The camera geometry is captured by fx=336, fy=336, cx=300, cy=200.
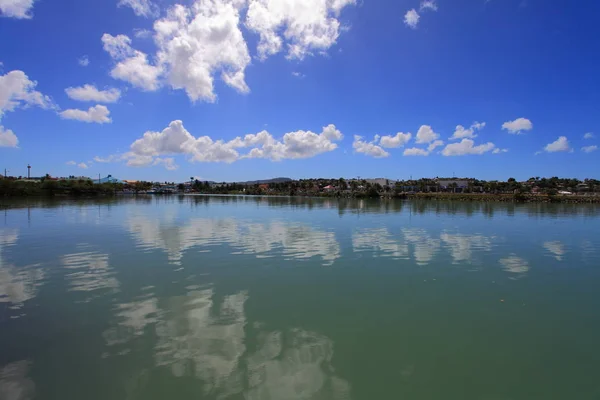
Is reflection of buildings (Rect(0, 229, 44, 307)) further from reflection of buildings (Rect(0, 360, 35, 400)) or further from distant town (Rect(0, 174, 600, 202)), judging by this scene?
distant town (Rect(0, 174, 600, 202))

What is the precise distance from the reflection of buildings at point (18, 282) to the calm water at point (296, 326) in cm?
8

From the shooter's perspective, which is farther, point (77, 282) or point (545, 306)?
point (77, 282)

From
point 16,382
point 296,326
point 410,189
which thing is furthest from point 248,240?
point 410,189

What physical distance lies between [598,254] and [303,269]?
17.9 meters

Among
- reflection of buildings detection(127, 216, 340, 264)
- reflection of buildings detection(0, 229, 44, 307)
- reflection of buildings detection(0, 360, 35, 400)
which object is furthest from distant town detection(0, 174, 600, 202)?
reflection of buildings detection(0, 360, 35, 400)

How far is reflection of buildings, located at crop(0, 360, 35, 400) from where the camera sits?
5875mm

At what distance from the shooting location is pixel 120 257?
17.1m

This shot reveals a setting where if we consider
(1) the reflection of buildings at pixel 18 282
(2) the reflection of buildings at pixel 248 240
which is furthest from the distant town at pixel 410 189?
(1) the reflection of buildings at pixel 18 282

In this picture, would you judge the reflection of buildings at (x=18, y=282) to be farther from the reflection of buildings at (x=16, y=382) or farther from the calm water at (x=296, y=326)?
the reflection of buildings at (x=16, y=382)

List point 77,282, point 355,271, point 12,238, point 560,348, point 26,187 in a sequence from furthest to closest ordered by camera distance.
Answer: point 26,187
point 12,238
point 355,271
point 77,282
point 560,348

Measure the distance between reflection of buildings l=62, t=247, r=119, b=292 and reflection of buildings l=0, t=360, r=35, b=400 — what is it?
523 centimetres

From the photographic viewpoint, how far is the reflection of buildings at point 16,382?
19.3ft

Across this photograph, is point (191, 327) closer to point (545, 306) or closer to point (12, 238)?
point (545, 306)

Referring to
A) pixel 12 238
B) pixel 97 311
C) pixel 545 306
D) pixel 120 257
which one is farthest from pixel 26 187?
pixel 545 306
